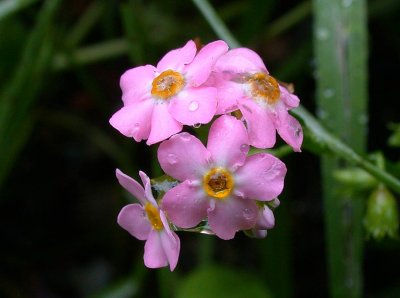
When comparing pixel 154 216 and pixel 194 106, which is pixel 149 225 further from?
pixel 194 106

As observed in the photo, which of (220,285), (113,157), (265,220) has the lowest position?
(220,285)

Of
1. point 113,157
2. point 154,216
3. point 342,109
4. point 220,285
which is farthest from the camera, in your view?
point 113,157

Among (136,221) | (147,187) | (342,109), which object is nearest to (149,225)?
(136,221)

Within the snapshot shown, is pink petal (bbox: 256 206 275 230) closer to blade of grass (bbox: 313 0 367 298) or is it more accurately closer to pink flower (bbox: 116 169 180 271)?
pink flower (bbox: 116 169 180 271)

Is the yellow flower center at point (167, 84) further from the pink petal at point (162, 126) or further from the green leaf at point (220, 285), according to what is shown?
the green leaf at point (220, 285)

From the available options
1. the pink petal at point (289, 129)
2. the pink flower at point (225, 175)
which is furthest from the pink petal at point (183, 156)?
the pink petal at point (289, 129)

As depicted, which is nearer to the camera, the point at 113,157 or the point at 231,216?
the point at 231,216

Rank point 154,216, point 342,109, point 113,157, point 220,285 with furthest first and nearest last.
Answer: point 113,157 → point 220,285 → point 342,109 → point 154,216
